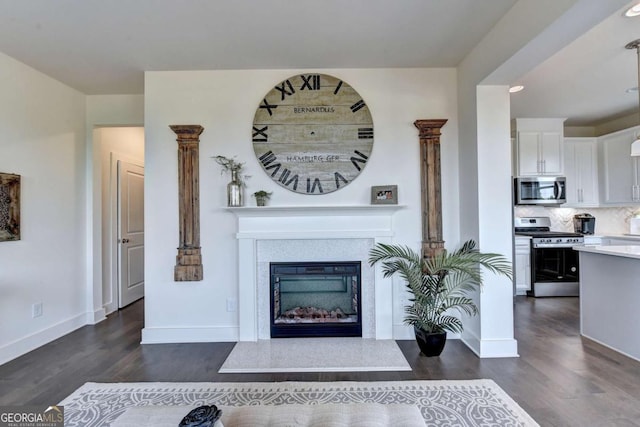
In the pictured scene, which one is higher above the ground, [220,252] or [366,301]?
Answer: [220,252]

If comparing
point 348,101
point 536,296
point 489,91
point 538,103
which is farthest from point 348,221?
point 536,296

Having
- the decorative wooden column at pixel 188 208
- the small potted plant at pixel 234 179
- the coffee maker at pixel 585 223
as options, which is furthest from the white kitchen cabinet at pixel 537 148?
the decorative wooden column at pixel 188 208

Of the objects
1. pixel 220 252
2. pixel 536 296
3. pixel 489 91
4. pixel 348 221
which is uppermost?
pixel 489 91

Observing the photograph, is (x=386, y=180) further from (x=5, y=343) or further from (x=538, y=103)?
(x=5, y=343)

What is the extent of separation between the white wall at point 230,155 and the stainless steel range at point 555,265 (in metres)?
2.47

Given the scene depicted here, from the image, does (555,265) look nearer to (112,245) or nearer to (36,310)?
(112,245)

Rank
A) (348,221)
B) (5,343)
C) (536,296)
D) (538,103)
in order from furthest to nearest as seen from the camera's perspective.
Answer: (536,296), (538,103), (348,221), (5,343)

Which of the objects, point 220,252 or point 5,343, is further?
point 220,252

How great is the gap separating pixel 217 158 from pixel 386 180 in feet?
5.72

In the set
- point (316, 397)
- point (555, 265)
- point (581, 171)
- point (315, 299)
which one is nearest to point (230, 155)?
point (315, 299)

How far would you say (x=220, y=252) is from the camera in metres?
3.28

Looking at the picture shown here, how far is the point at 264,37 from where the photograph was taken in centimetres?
267

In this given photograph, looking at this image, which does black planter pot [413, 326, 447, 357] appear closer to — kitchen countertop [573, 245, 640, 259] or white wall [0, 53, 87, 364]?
kitchen countertop [573, 245, 640, 259]

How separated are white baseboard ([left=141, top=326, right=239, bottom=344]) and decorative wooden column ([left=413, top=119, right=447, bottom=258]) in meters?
2.13
